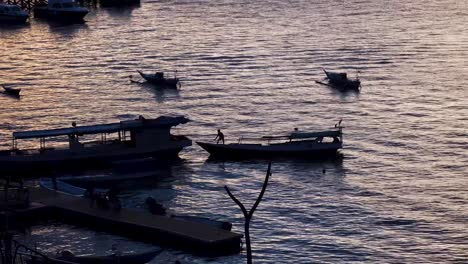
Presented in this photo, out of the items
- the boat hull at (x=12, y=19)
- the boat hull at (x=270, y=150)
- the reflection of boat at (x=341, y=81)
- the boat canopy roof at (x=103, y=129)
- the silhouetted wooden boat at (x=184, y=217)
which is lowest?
the silhouetted wooden boat at (x=184, y=217)

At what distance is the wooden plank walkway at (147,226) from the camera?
5116 centimetres

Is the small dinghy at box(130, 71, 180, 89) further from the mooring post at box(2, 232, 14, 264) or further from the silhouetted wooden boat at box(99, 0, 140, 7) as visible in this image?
the silhouetted wooden boat at box(99, 0, 140, 7)

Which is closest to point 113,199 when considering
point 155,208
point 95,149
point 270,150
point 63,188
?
point 155,208

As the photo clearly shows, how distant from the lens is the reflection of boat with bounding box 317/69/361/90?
93.2 meters

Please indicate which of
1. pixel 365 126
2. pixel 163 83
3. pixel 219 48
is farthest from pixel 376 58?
pixel 365 126

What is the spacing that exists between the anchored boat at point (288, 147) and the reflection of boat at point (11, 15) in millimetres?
75271

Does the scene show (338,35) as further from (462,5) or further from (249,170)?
(249,170)

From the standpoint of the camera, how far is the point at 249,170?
67875mm

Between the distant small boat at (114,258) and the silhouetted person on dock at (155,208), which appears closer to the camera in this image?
the distant small boat at (114,258)

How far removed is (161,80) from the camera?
95.4 m

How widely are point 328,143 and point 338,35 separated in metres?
56.8

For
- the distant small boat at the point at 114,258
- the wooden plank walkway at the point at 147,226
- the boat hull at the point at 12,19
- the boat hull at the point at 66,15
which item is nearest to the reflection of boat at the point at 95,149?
the wooden plank walkway at the point at 147,226

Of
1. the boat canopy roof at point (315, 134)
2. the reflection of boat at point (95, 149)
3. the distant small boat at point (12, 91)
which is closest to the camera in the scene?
the reflection of boat at point (95, 149)

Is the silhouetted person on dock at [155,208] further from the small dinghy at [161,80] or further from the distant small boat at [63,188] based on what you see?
the small dinghy at [161,80]
